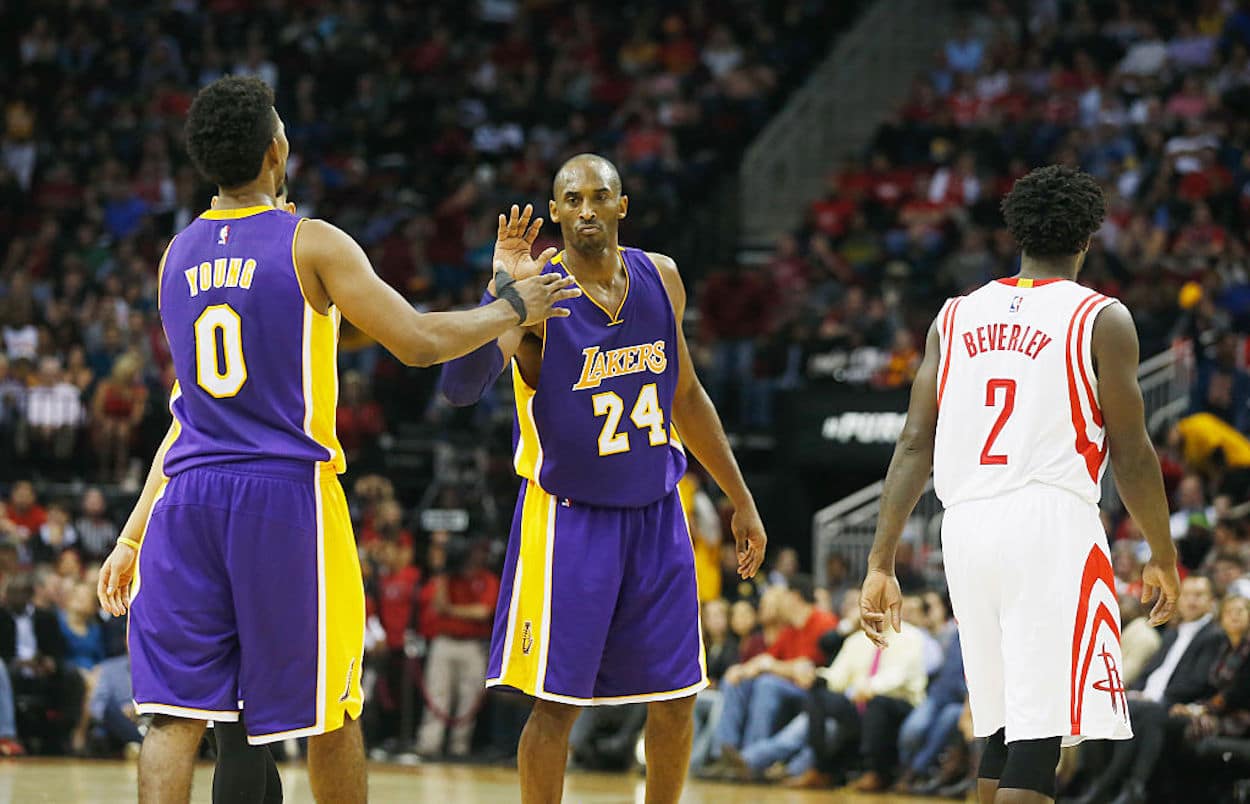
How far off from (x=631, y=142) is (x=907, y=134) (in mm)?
3281

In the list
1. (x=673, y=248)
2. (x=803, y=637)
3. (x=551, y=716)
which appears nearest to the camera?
(x=551, y=716)

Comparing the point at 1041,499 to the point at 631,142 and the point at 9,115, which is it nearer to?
the point at 631,142

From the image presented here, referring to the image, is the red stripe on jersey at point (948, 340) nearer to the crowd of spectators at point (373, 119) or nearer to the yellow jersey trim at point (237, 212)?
the yellow jersey trim at point (237, 212)

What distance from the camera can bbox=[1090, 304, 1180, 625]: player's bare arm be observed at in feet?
17.4

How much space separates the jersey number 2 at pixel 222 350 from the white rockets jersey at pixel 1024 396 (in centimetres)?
209

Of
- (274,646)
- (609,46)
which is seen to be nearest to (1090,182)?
(274,646)

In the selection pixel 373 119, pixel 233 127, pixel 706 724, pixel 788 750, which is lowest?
pixel 788 750

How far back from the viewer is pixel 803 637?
13039 millimetres

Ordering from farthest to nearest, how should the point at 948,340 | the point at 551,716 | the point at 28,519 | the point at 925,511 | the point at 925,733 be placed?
the point at 28,519 → the point at 925,511 → the point at 925,733 → the point at 551,716 → the point at 948,340

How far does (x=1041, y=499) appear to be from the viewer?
17.4 feet

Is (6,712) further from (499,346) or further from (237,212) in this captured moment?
(237,212)

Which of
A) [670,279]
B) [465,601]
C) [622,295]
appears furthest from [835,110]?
[622,295]

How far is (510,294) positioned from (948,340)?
1339 mm

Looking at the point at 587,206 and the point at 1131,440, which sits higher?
the point at 587,206
